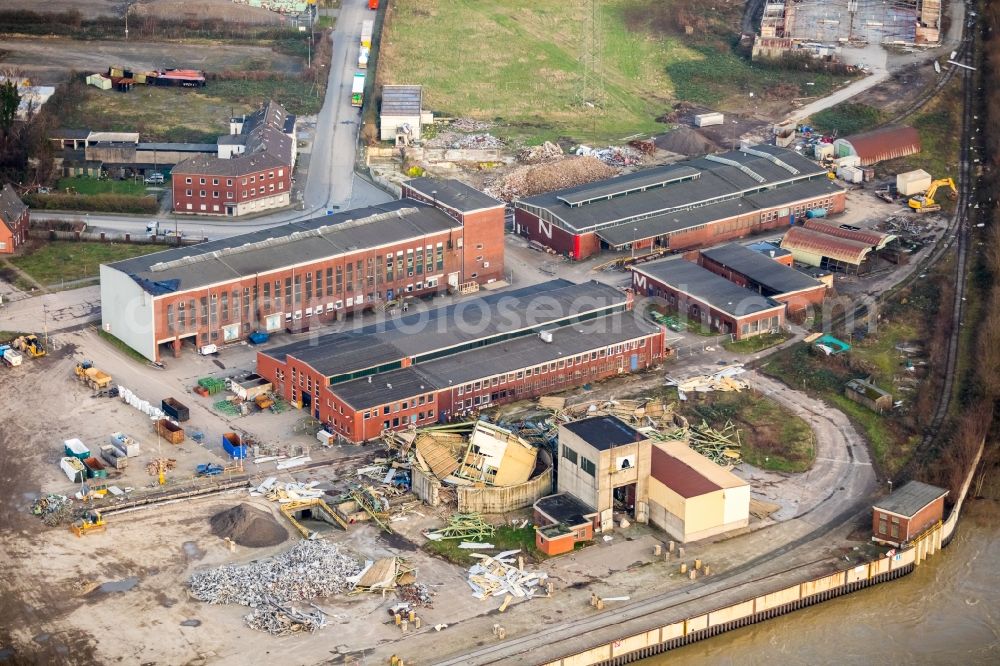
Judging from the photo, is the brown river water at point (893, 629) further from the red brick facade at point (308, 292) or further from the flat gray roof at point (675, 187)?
the flat gray roof at point (675, 187)

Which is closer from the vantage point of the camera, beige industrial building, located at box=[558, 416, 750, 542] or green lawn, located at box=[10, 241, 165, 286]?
beige industrial building, located at box=[558, 416, 750, 542]

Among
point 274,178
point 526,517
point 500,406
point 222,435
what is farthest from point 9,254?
point 526,517

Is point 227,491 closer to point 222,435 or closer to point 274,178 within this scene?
point 222,435

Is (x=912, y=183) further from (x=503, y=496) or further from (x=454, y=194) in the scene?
(x=503, y=496)

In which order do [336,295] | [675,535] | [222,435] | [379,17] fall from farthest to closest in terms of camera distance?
[379,17] → [336,295] → [222,435] → [675,535]

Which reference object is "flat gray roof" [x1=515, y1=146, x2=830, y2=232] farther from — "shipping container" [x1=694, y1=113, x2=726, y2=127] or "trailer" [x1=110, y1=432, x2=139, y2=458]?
"trailer" [x1=110, y1=432, x2=139, y2=458]

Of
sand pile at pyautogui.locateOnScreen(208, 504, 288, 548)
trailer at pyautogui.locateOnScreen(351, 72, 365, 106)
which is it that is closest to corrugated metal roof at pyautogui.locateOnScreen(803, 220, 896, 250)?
trailer at pyautogui.locateOnScreen(351, 72, 365, 106)

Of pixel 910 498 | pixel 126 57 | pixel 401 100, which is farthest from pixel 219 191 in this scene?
pixel 910 498
